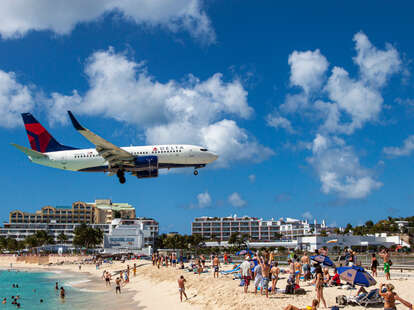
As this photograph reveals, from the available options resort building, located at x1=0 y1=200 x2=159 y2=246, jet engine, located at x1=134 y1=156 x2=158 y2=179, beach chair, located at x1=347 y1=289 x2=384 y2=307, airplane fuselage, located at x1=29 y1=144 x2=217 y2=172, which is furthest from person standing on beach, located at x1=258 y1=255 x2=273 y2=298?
resort building, located at x1=0 y1=200 x2=159 y2=246

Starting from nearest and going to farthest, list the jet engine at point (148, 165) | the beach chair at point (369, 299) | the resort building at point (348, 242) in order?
the beach chair at point (369, 299) < the jet engine at point (148, 165) < the resort building at point (348, 242)

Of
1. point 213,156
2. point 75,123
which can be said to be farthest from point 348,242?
point 75,123

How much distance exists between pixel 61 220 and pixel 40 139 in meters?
132

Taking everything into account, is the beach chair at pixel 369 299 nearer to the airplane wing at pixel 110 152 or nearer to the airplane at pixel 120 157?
the airplane at pixel 120 157

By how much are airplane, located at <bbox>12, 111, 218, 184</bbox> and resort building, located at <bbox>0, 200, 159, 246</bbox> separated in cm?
10748

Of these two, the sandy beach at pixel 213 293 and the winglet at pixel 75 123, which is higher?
the winglet at pixel 75 123

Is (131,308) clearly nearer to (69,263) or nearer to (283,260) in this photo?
(283,260)

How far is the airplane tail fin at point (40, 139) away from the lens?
47.5 metres

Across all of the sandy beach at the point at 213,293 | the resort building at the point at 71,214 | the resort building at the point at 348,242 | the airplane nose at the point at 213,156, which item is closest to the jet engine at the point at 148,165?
the airplane nose at the point at 213,156

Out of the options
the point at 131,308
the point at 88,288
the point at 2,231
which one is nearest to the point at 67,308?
the point at 131,308

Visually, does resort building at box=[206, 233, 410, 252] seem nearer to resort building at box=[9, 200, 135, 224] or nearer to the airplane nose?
the airplane nose

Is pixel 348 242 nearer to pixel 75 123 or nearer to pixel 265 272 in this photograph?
pixel 75 123

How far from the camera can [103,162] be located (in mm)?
44531

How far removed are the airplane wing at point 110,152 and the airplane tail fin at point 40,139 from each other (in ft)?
20.3
